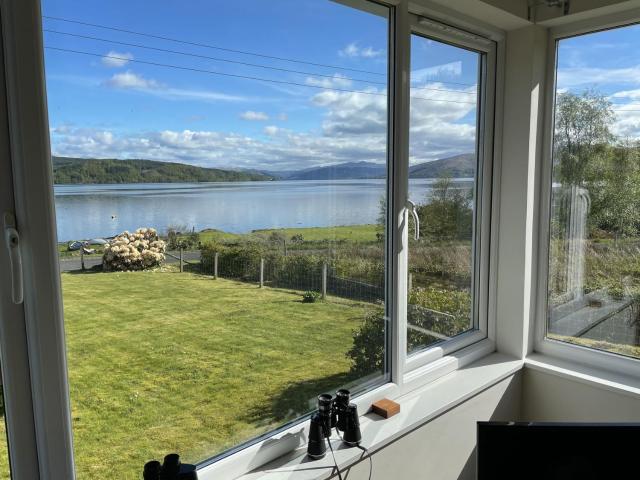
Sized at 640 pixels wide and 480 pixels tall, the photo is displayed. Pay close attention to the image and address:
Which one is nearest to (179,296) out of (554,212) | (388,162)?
(388,162)

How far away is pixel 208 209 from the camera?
1.45 metres

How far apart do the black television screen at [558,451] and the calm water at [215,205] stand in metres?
0.90

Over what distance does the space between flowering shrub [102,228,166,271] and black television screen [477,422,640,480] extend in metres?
0.93

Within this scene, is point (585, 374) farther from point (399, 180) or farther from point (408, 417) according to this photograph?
point (399, 180)

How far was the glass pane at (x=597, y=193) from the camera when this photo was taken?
223 centimetres

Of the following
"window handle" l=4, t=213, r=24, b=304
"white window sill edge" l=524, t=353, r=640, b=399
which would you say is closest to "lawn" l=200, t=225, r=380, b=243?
"window handle" l=4, t=213, r=24, b=304

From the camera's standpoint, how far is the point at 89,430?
1.24 metres

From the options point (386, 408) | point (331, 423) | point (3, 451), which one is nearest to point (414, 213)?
point (386, 408)

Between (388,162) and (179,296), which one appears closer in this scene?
(179,296)

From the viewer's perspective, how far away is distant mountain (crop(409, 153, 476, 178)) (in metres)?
2.14

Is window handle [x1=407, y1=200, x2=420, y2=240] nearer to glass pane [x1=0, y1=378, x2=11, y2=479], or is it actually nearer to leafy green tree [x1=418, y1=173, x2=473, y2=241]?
leafy green tree [x1=418, y1=173, x2=473, y2=241]

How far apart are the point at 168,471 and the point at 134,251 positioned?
1.85 feet

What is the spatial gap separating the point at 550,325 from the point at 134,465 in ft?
6.98

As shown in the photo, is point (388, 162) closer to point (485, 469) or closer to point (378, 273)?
point (378, 273)
